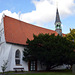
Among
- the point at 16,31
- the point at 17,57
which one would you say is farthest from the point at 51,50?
the point at 16,31

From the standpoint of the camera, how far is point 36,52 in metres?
20.2

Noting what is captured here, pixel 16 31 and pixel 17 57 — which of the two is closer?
pixel 17 57

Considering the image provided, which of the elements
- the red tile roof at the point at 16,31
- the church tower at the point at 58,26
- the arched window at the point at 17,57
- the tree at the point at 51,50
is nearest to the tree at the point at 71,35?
the tree at the point at 51,50

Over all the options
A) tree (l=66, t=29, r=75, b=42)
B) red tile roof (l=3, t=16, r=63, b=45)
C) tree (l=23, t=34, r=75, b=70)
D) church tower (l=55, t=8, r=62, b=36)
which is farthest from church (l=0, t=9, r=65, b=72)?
church tower (l=55, t=8, r=62, b=36)

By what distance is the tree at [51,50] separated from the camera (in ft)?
60.8

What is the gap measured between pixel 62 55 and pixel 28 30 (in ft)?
35.7

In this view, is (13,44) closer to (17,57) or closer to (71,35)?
(17,57)

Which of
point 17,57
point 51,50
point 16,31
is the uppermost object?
point 16,31

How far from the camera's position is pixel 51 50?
18.9 m

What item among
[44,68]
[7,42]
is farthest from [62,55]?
[7,42]

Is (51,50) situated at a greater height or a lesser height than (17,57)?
greater

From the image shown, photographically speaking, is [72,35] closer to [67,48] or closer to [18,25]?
[67,48]

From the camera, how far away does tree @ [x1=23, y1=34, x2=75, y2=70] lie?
18531 millimetres

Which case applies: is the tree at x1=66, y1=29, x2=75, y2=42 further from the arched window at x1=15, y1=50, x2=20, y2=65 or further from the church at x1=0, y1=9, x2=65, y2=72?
the arched window at x1=15, y1=50, x2=20, y2=65
